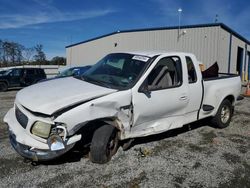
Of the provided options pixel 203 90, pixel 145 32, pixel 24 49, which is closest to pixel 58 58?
pixel 24 49

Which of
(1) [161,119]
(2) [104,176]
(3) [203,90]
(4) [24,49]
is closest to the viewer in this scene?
(2) [104,176]

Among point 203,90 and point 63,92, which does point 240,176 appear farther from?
point 63,92

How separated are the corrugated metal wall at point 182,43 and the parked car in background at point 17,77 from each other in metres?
10.7

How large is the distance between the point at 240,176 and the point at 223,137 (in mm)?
2090

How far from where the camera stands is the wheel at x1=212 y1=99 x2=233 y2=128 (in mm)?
6523

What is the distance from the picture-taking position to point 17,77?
1712cm

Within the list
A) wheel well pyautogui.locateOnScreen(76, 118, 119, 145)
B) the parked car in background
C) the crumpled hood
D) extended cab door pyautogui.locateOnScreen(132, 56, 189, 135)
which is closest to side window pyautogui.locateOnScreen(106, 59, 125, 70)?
extended cab door pyautogui.locateOnScreen(132, 56, 189, 135)

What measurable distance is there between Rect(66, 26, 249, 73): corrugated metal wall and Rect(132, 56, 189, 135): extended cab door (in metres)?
15.8

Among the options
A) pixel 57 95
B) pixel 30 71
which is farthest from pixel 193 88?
pixel 30 71

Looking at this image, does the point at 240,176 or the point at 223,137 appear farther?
the point at 223,137

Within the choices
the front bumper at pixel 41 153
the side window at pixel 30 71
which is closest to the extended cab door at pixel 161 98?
the front bumper at pixel 41 153

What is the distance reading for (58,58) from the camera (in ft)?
167

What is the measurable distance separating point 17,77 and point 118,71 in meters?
14.2

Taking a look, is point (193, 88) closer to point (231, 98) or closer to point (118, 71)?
point (118, 71)
